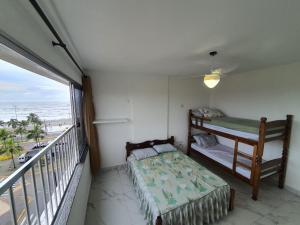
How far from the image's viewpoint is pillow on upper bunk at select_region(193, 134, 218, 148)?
3.44 meters

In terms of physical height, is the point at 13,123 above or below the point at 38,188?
above

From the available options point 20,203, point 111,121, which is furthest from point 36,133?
point 111,121

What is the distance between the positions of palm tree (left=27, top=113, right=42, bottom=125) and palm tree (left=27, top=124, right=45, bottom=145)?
0.03 metres

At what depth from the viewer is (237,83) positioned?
336 cm

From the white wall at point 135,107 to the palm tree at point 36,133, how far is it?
6.62 ft

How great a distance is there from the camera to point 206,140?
3.50 metres

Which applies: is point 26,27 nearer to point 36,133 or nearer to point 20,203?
point 36,133

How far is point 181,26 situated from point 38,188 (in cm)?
179

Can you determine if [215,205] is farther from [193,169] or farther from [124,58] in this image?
[124,58]

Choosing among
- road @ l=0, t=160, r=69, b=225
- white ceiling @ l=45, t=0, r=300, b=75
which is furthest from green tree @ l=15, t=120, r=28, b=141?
white ceiling @ l=45, t=0, r=300, b=75

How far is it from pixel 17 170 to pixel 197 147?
3421 mm

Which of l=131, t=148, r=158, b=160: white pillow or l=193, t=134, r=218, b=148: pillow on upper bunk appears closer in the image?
l=131, t=148, r=158, b=160: white pillow

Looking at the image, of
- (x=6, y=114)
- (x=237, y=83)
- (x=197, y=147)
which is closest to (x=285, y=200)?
(x=197, y=147)

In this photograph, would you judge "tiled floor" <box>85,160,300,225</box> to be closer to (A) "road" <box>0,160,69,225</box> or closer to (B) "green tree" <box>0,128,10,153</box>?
(A) "road" <box>0,160,69,225</box>
